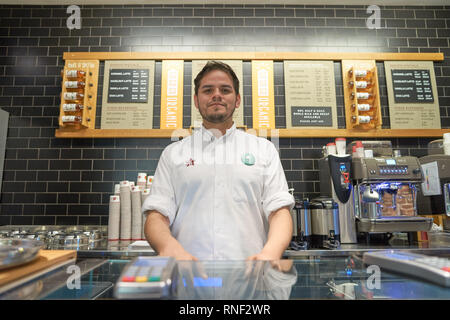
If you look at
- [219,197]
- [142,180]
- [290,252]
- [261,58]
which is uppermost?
[261,58]

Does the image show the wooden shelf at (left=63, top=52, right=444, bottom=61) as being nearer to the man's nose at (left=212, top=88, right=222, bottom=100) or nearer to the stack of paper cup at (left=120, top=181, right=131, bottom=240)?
the stack of paper cup at (left=120, top=181, right=131, bottom=240)

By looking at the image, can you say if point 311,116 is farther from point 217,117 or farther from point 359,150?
point 217,117

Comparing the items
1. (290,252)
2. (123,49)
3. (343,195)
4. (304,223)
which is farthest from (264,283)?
(123,49)

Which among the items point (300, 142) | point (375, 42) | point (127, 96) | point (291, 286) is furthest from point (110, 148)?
point (375, 42)

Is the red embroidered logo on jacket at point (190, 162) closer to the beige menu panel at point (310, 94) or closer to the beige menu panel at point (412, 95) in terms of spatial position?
the beige menu panel at point (310, 94)

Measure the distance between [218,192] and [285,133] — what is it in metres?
1.49

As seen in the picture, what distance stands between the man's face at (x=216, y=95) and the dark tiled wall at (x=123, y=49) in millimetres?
1304

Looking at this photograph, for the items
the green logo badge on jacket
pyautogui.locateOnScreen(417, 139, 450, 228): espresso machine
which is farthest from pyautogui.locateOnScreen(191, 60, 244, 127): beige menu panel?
pyautogui.locateOnScreen(417, 139, 450, 228): espresso machine

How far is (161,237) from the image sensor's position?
1.25m

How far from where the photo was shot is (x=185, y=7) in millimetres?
2990

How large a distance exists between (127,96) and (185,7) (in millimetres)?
1150

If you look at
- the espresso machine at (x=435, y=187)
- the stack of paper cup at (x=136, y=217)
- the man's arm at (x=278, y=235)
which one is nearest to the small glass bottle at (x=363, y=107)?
the espresso machine at (x=435, y=187)

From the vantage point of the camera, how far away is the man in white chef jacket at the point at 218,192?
4.60ft

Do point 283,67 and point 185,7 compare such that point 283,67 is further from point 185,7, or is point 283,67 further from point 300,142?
point 185,7
